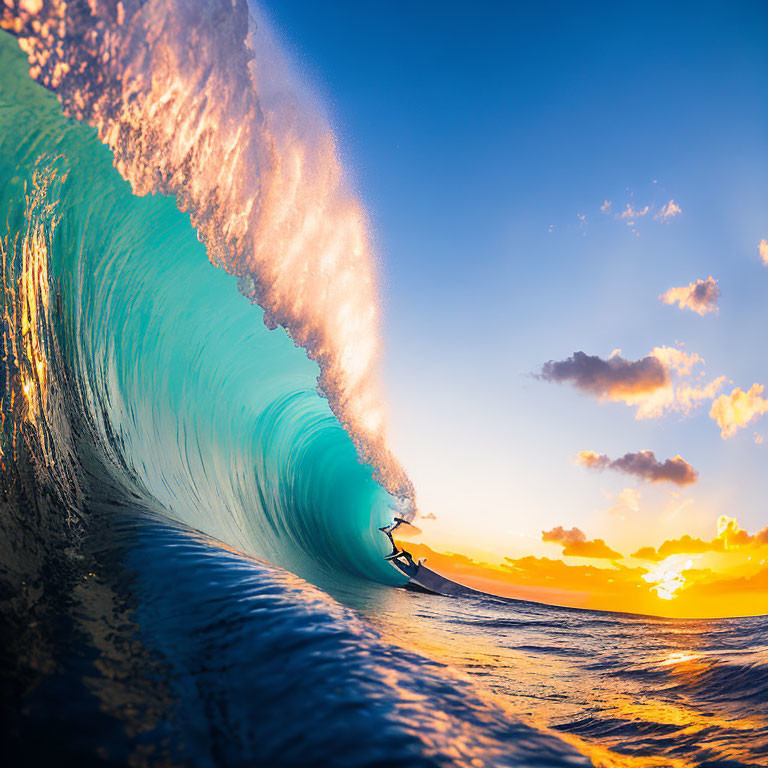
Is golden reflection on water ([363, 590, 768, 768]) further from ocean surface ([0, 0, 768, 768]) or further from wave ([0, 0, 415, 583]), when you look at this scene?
wave ([0, 0, 415, 583])

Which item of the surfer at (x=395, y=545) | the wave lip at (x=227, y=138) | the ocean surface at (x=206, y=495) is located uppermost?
the wave lip at (x=227, y=138)

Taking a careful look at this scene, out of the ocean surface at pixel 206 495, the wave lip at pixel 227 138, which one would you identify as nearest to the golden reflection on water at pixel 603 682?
the ocean surface at pixel 206 495

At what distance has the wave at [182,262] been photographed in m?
3.31

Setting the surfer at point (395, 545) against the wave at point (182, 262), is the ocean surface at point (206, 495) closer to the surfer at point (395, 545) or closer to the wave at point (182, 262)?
the wave at point (182, 262)

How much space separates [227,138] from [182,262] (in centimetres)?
163

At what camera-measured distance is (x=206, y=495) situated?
571cm

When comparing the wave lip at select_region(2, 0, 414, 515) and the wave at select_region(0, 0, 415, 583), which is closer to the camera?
the wave at select_region(0, 0, 415, 583)

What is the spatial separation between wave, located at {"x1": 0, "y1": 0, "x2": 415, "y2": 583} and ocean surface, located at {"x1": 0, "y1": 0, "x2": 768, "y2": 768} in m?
0.03

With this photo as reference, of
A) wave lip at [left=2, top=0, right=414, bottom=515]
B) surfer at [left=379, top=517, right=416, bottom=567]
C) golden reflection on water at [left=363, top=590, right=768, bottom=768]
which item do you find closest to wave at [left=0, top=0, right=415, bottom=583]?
wave lip at [left=2, top=0, right=414, bottom=515]

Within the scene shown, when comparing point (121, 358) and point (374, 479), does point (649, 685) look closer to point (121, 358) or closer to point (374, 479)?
point (121, 358)

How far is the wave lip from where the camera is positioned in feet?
12.7

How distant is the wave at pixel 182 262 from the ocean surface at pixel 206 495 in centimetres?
3

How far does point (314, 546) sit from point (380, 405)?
15.4 feet

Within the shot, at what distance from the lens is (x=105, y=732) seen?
1.00m
